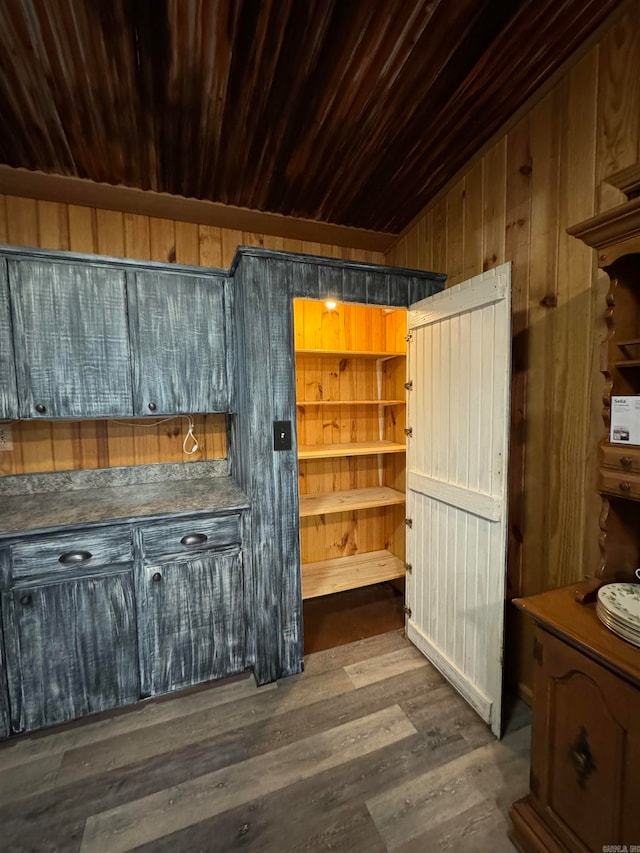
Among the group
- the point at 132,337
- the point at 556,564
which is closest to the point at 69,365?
the point at 132,337

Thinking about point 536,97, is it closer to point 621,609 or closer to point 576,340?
point 576,340

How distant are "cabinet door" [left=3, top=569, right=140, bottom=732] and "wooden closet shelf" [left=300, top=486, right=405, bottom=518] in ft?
3.59

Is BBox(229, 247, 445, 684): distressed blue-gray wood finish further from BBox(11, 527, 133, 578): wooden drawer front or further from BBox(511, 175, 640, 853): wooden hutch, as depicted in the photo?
BBox(511, 175, 640, 853): wooden hutch

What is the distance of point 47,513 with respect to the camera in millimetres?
1679

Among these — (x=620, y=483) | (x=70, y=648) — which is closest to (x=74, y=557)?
(x=70, y=648)

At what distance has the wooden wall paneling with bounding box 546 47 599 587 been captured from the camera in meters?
1.39

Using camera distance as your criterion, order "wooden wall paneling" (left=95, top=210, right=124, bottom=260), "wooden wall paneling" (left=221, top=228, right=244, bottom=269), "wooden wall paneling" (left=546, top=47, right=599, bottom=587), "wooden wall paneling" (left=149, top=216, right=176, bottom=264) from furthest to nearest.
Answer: "wooden wall paneling" (left=221, top=228, right=244, bottom=269) → "wooden wall paneling" (left=149, top=216, right=176, bottom=264) → "wooden wall paneling" (left=95, top=210, right=124, bottom=260) → "wooden wall paneling" (left=546, top=47, right=599, bottom=587)

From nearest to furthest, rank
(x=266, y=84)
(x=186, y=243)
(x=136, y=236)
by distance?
(x=266, y=84) → (x=136, y=236) → (x=186, y=243)

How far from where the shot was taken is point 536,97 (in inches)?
60.3

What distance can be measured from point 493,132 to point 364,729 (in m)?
2.84

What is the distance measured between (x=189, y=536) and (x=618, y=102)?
2.43 meters

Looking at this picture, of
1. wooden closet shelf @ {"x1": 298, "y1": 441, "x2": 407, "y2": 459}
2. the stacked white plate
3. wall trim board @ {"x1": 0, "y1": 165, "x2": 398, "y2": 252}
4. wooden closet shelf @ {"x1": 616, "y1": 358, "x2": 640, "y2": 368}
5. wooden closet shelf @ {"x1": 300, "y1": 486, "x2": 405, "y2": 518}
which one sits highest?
wall trim board @ {"x1": 0, "y1": 165, "x2": 398, "y2": 252}

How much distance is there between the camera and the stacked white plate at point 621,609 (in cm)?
94

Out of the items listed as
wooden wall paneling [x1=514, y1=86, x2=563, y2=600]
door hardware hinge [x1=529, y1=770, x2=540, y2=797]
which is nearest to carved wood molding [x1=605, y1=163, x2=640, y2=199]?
wooden wall paneling [x1=514, y1=86, x2=563, y2=600]
